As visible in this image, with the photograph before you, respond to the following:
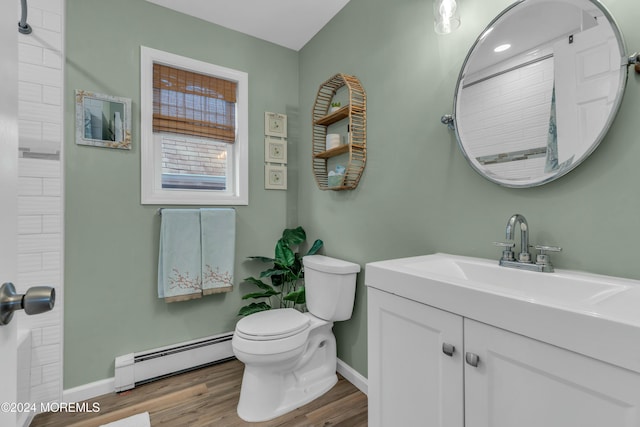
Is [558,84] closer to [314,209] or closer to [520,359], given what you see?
[520,359]

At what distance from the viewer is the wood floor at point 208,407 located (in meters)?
1.56

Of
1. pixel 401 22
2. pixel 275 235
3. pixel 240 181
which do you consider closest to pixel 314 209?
pixel 275 235

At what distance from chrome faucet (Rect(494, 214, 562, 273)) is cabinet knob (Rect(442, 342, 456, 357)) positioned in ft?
1.31

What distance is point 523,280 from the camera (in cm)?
99

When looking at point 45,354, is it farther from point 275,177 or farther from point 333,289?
point 275,177

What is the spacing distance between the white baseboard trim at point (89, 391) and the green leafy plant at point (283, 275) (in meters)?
0.85

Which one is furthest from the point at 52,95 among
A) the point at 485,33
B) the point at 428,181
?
the point at 485,33

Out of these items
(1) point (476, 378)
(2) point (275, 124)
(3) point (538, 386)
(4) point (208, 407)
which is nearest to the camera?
(3) point (538, 386)

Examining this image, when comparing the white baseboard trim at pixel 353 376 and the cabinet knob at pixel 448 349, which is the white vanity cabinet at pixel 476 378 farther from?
the white baseboard trim at pixel 353 376

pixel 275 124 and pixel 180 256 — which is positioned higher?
pixel 275 124

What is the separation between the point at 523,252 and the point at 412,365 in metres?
0.55

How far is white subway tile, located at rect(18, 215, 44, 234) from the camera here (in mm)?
Answer: 1592

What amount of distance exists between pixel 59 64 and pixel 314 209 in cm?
177

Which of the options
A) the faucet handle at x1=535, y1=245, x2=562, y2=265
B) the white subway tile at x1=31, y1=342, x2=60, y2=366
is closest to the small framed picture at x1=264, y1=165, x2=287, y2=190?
the white subway tile at x1=31, y1=342, x2=60, y2=366
